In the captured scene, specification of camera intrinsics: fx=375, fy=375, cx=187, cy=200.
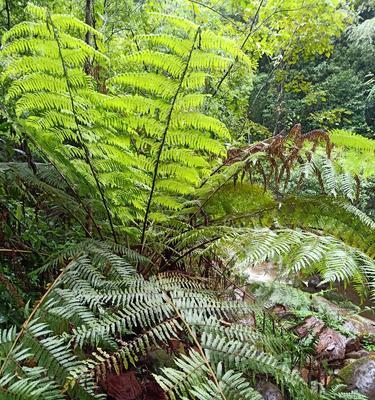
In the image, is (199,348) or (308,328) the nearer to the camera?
(199,348)

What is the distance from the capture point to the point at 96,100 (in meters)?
1.44

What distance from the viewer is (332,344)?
2.28m

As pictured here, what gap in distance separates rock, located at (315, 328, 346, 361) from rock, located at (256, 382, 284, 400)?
0.82 metres

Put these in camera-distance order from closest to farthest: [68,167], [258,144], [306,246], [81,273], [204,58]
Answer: [306,246], [81,273], [204,58], [68,167], [258,144]

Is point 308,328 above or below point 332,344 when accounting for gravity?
above

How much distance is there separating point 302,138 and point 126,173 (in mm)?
689

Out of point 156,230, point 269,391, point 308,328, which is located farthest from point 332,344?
point 156,230

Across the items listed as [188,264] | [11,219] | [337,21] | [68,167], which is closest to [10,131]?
[68,167]

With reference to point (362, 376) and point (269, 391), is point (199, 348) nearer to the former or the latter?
point (269, 391)

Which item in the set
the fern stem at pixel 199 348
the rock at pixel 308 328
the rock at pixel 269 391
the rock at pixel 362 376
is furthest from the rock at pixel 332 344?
the fern stem at pixel 199 348

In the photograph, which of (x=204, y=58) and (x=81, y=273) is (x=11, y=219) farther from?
(x=204, y=58)

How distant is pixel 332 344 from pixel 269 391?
999 millimetres

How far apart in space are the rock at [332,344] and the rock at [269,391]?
82cm

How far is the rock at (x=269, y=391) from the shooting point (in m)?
1.45
